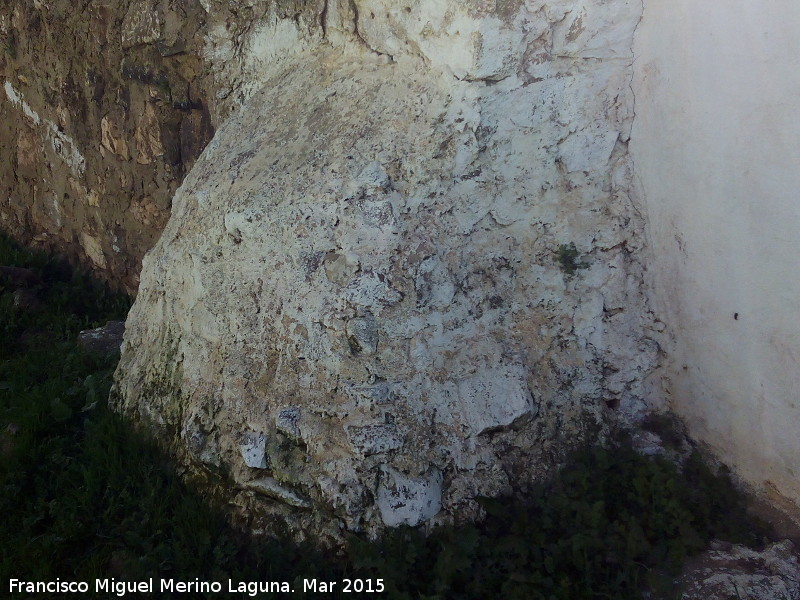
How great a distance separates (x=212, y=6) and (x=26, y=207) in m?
2.77

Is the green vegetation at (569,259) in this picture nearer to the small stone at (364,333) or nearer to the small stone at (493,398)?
the small stone at (493,398)

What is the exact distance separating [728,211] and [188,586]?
2.50 m

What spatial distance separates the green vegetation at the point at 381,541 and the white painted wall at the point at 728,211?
0.32m

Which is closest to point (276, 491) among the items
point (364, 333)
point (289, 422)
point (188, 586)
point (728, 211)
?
point (289, 422)

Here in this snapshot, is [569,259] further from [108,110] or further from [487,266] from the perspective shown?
[108,110]

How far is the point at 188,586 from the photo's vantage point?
273cm

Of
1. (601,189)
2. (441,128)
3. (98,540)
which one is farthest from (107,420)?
(601,189)

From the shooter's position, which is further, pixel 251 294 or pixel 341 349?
pixel 251 294

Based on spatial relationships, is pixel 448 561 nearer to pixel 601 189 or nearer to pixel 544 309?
pixel 544 309

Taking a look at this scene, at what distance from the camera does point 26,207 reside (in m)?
5.77

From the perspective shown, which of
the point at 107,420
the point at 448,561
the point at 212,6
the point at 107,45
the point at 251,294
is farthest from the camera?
the point at 107,45

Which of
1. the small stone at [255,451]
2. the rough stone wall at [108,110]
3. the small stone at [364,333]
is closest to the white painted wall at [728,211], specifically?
the small stone at [364,333]

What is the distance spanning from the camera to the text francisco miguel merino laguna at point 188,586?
2.65 metres

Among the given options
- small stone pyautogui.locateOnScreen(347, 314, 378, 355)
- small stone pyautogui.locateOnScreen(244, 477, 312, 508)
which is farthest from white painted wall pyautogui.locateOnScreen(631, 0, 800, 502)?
small stone pyautogui.locateOnScreen(244, 477, 312, 508)
